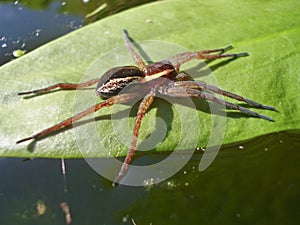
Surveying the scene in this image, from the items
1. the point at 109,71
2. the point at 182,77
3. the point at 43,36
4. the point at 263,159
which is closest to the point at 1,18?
the point at 43,36

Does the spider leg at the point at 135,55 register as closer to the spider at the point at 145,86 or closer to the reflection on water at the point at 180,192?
the spider at the point at 145,86

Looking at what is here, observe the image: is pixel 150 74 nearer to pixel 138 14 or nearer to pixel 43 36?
pixel 138 14

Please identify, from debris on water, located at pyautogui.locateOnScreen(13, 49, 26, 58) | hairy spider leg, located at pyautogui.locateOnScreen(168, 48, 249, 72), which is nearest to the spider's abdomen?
hairy spider leg, located at pyautogui.locateOnScreen(168, 48, 249, 72)

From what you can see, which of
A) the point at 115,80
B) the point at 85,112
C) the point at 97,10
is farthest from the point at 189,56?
the point at 97,10

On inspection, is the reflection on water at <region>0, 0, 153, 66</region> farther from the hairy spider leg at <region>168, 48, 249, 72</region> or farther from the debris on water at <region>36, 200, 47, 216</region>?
the debris on water at <region>36, 200, 47, 216</region>

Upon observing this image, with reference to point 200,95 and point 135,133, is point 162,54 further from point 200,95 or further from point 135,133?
point 135,133

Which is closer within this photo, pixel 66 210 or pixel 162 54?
pixel 66 210
